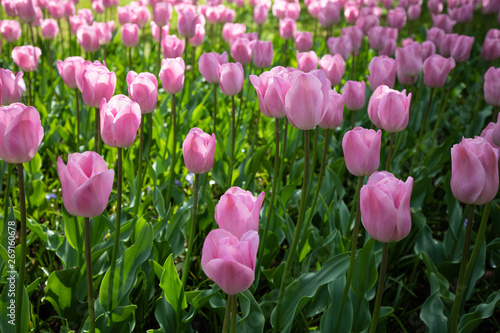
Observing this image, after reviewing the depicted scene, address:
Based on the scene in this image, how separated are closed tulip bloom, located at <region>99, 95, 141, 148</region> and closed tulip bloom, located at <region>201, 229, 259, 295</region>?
63cm

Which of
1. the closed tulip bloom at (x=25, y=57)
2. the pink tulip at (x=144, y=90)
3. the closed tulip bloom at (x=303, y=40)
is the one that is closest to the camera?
the pink tulip at (x=144, y=90)

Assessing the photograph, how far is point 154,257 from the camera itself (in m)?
1.97

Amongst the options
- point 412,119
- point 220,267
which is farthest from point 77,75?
point 412,119

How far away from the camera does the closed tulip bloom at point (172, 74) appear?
2002 mm

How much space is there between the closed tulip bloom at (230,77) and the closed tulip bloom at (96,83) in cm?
49

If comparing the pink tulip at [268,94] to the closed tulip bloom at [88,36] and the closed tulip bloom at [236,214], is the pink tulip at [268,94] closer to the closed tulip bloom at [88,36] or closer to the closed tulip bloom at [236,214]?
the closed tulip bloom at [236,214]

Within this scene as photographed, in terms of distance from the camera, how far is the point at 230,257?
97 cm

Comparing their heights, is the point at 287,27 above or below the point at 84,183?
below

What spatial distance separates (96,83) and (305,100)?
829 mm

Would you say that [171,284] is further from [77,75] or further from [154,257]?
[77,75]

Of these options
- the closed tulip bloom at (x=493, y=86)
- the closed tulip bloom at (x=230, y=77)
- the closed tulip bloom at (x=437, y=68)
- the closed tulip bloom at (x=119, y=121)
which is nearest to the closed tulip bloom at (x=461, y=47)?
the closed tulip bloom at (x=437, y=68)

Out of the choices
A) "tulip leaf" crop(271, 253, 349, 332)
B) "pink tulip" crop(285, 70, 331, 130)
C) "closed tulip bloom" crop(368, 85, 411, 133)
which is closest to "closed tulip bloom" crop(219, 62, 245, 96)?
"closed tulip bloom" crop(368, 85, 411, 133)

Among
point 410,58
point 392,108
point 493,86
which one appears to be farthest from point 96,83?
→ point 493,86

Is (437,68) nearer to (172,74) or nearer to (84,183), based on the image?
(172,74)
